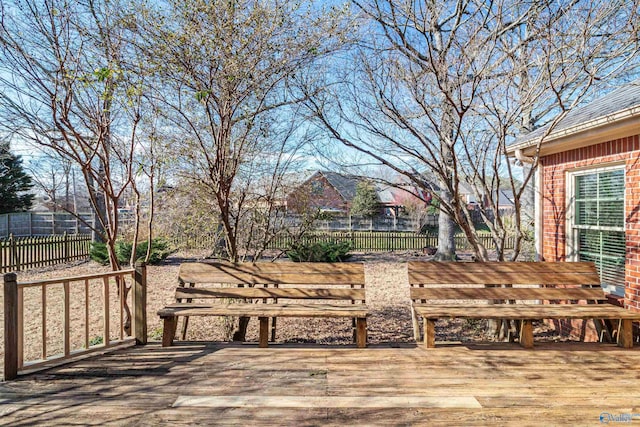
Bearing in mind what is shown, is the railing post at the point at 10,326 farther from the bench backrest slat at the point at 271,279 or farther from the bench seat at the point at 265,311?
the bench backrest slat at the point at 271,279

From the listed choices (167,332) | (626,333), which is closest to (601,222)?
(626,333)

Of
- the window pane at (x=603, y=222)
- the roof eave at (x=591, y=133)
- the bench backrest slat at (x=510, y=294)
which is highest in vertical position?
the roof eave at (x=591, y=133)

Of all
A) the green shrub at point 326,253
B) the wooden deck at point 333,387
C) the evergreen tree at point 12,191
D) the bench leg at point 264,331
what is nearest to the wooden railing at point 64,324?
the wooden deck at point 333,387

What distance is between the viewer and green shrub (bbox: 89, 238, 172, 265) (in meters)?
10.3

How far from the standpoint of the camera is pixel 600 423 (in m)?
2.41

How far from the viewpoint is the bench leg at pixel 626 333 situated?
3663 millimetres

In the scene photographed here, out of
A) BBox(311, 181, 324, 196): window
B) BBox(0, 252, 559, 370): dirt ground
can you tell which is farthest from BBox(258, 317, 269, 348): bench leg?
BBox(311, 181, 324, 196): window

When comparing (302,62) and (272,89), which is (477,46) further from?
(272,89)

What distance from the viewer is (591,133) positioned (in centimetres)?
402

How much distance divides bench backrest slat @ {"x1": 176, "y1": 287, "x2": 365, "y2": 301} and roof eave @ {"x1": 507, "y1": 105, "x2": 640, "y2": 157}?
2836mm

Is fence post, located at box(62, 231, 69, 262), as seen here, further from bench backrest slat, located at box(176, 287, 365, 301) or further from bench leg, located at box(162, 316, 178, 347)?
bench leg, located at box(162, 316, 178, 347)

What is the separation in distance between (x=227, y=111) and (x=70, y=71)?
156 cm

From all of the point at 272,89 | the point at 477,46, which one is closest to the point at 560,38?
the point at 477,46

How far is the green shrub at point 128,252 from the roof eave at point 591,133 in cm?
872
